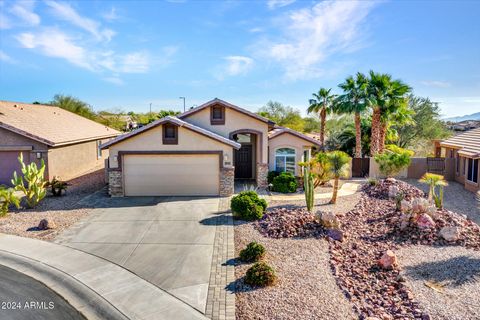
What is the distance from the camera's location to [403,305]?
791 centimetres

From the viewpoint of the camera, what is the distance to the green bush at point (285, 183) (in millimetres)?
20359

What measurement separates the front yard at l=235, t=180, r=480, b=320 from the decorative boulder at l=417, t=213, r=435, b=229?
0.11 ft

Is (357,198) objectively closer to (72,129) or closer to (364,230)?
(364,230)

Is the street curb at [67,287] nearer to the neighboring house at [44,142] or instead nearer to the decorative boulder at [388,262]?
the decorative boulder at [388,262]

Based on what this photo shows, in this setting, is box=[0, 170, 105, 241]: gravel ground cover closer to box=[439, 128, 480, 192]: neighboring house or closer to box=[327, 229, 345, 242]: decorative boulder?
box=[327, 229, 345, 242]: decorative boulder

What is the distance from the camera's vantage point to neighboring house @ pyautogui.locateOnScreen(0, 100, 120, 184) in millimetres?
21062

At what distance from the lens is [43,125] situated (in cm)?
2420

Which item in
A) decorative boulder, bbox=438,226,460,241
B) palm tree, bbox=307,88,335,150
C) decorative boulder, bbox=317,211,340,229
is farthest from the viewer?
palm tree, bbox=307,88,335,150

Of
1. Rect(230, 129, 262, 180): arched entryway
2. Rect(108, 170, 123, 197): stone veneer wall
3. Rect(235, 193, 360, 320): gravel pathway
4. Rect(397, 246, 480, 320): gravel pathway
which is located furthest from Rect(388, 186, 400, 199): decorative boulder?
Rect(108, 170, 123, 197): stone veneer wall

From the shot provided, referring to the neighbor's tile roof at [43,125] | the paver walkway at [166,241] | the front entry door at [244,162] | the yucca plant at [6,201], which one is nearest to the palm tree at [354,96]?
the front entry door at [244,162]

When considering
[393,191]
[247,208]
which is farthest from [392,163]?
[247,208]

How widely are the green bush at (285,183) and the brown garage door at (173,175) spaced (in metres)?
3.75

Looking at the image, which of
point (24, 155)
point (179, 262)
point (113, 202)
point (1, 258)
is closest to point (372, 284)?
point (179, 262)

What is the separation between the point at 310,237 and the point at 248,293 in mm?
4612
